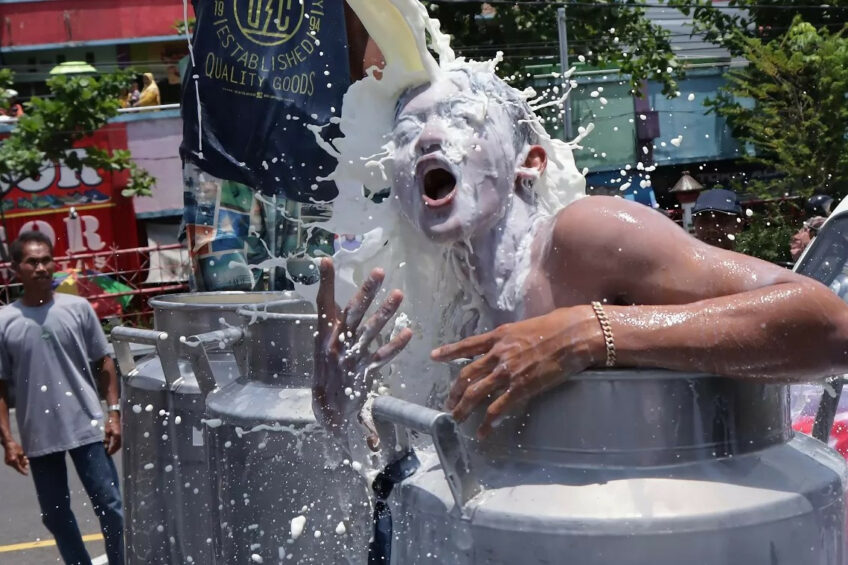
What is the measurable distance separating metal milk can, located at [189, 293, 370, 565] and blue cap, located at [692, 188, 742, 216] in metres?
2.03

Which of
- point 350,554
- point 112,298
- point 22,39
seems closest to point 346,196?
point 350,554

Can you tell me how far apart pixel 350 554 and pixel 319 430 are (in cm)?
31

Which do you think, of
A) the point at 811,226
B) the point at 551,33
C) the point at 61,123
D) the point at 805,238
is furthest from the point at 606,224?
the point at 61,123

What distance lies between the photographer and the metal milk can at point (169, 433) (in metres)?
3.52

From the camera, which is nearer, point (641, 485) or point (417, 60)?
point (641, 485)

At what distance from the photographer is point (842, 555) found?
6.02 feet

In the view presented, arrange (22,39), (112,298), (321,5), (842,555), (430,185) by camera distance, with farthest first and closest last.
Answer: (22,39) < (112,298) < (321,5) < (430,185) < (842,555)

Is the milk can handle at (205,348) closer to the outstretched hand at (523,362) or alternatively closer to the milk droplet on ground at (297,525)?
the milk droplet on ground at (297,525)

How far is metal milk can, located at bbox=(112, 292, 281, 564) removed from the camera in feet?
11.6

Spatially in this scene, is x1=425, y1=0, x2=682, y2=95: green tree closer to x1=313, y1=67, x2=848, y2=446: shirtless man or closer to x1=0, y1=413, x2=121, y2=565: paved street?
x1=0, y1=413, x2=121, y2=565: paved street

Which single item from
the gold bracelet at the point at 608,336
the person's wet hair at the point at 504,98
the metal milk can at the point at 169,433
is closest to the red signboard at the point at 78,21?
the metal milk can at the point at 169,433

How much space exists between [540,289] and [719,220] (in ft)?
7.65

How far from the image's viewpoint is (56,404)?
15.6 ft

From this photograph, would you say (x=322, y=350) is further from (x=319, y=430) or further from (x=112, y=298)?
(x=112, y=298)
